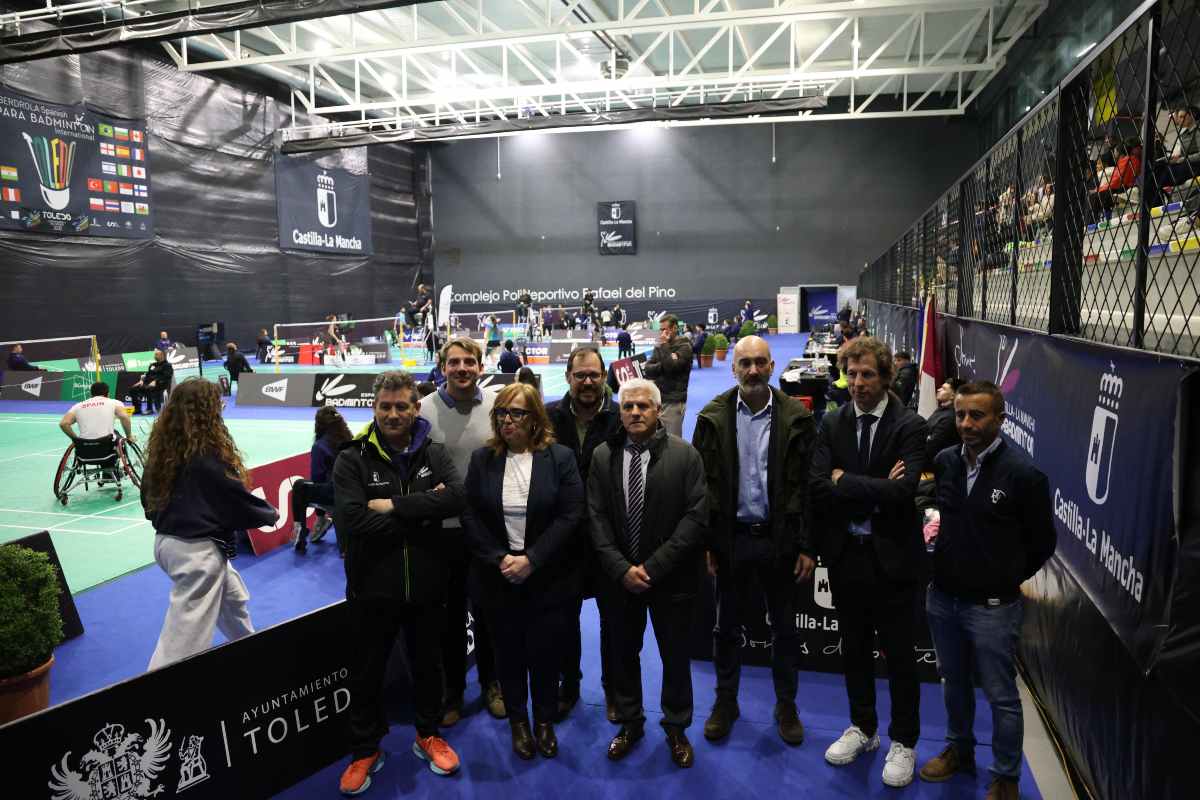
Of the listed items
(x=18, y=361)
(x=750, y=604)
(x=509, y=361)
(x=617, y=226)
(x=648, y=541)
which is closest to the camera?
(x=648, y=541)

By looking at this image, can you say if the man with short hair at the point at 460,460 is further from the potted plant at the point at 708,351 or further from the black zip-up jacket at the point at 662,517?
the potted plant at the point at 708,351

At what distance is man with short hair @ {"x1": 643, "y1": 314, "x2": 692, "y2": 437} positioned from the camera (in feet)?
28.0

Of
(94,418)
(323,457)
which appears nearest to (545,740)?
(323,457)

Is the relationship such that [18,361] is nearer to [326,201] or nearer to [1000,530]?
[326,201]

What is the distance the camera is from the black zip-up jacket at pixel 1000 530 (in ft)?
10.7

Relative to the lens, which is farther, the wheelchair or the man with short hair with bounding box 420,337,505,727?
the wheelchair

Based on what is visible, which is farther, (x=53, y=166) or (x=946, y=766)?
(x=53, y=166)

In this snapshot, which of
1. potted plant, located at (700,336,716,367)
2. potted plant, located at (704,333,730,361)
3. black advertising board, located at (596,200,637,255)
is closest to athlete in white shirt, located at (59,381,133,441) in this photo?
potted plant, located at (700,336,716,367)

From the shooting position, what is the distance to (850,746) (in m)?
3.92

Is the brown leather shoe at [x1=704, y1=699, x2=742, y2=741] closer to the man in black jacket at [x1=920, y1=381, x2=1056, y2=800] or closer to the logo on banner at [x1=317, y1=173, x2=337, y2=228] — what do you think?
the man in black jacket at [x1=920, y1=381, x2=1056, y2=800]

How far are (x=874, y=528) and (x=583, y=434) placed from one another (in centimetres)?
161

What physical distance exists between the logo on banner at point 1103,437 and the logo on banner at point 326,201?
3463 centimetres

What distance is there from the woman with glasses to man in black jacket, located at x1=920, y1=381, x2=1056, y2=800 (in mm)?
1744

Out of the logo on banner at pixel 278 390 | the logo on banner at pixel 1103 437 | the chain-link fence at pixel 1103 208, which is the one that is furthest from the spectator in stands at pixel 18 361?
the logo on banner at pixel 1103 437
